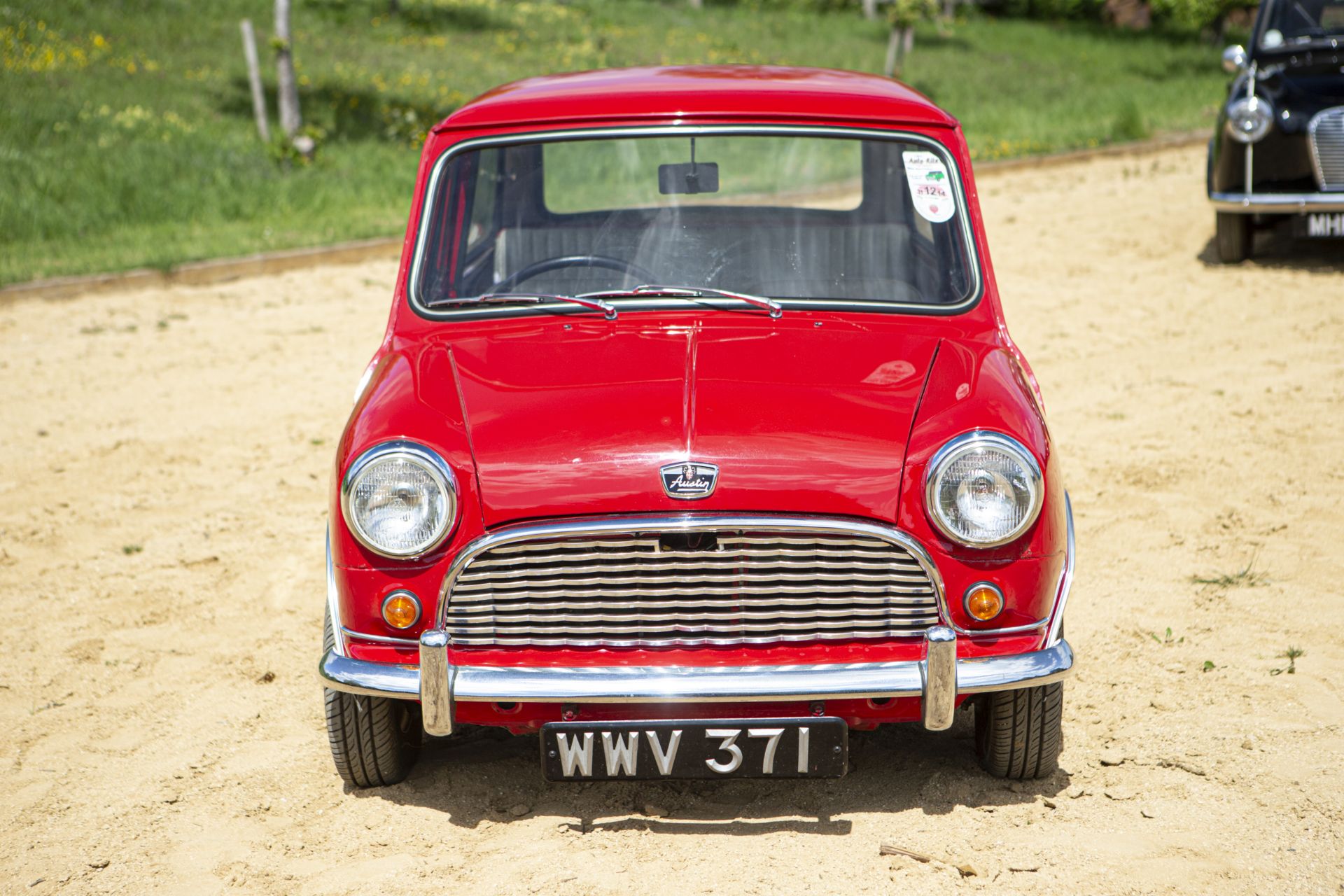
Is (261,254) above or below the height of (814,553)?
below

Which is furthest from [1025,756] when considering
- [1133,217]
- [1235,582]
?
[1133,217]

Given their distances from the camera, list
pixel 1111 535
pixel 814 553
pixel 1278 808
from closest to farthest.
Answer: pixel 814 553 → pixel 1278 808 → pixel 1111 535

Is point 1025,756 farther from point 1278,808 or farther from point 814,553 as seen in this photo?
point 814,553

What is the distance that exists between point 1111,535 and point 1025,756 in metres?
1.89

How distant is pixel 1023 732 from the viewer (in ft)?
9.72

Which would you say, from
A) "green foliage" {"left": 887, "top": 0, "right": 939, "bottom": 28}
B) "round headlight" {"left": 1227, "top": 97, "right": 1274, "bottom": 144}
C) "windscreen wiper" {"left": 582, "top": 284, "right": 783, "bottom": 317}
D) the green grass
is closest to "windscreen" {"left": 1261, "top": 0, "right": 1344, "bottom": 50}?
"round headlight" {"left": 1227, "top": 97, "right": 1274, "bottom": 144}

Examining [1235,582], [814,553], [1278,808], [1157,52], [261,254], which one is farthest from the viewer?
[1157,52]

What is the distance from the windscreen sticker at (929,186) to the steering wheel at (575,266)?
789 millimetres

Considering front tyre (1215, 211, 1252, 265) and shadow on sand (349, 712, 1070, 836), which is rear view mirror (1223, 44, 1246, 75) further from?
shadow on sand (349, 712, 1070, 836)

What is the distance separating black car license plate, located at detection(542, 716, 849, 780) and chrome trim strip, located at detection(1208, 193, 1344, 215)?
264 inches

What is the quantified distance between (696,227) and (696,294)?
17.4 inches

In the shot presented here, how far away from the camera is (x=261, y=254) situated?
983 cm

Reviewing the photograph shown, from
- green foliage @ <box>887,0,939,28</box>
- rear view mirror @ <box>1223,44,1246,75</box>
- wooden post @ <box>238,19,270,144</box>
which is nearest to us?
rear view mirror @ <box>1223,44,1246,75</box>

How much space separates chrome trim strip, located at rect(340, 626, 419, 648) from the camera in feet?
9.14
